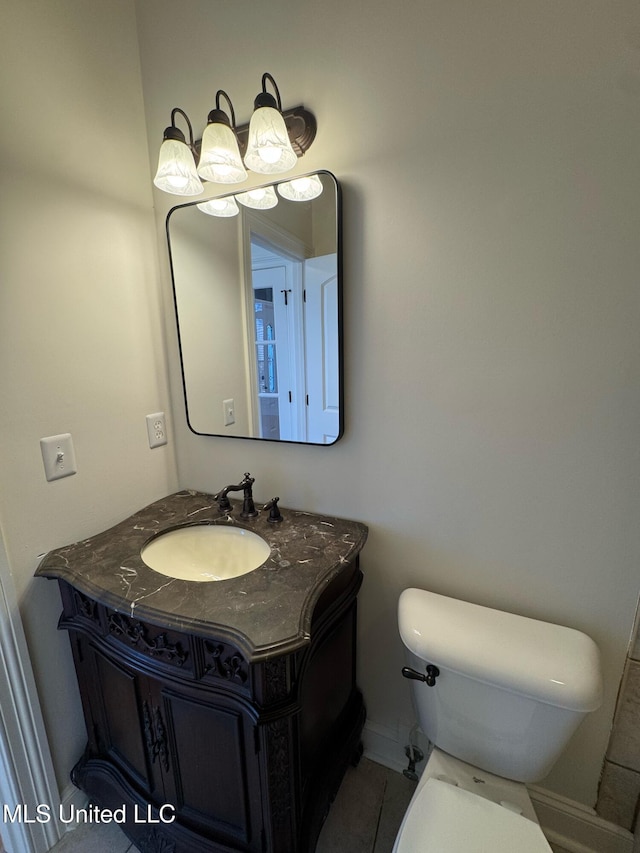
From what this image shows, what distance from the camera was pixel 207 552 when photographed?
121cm

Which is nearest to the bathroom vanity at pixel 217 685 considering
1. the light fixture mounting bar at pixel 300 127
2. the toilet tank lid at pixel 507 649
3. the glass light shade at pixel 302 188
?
the toilet tank lid at pixel 507 649

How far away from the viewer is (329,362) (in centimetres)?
112

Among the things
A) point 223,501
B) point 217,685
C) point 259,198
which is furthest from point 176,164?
point 217,685

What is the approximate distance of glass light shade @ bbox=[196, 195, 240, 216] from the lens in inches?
46.3

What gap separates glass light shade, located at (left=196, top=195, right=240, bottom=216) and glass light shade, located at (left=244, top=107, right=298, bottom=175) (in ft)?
0.76

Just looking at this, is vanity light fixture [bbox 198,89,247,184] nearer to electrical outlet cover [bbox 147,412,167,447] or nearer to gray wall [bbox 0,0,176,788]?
gray wall [bbox 0,0,176,788]

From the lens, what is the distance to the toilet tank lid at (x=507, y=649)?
0.79m

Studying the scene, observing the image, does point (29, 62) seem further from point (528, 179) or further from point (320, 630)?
point (320, 630)

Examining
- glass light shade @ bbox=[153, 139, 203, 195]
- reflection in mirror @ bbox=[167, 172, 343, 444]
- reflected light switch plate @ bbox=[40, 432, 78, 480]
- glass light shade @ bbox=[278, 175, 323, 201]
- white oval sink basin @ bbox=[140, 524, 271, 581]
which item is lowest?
white oval sink basin @ bbox=[140, 524, 271, 581]

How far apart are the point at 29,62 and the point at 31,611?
1.48m

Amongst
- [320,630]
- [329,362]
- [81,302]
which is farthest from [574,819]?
[81,302]

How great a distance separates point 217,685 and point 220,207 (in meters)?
1.37

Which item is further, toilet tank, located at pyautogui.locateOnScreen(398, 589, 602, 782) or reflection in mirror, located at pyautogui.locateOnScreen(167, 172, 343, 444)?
reflection in mirror, located at pyautogui.locateOnScreen(167, 172, 343, 444)

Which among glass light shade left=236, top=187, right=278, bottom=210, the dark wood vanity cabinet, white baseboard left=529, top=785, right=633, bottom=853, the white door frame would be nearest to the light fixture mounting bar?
glass light shade left=236, top=187, right=278, bottom=210
